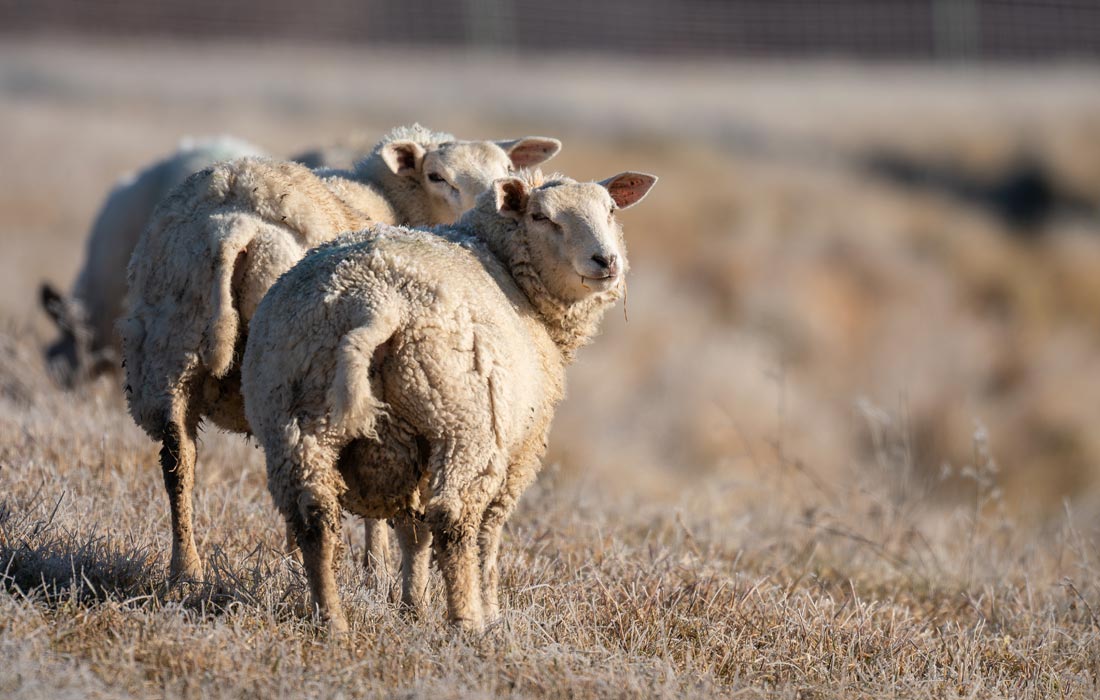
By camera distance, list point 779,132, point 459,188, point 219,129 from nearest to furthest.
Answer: point 459,188 → point 219,129 → point 779,132

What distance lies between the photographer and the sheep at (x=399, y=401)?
397cm

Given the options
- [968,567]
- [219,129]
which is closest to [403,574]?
[968,567]

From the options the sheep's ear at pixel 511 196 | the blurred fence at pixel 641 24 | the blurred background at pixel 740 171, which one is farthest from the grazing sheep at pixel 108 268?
the blurred fence at pixel 641 24

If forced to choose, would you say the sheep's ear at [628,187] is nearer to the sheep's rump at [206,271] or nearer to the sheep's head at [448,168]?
the sheep's head at [448,168]

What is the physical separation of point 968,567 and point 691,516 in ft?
5.08

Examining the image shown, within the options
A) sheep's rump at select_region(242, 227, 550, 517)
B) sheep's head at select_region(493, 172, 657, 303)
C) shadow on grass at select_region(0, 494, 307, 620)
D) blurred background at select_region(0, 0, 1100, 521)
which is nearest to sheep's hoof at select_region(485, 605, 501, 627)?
sheep's rump at select_region(242, 227, 550, 517)

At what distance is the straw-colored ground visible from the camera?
13.8ft

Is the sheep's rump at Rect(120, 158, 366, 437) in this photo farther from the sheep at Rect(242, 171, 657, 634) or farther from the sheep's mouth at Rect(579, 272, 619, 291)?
the sheep's mouth at Rect(579, 272, 619, 291)

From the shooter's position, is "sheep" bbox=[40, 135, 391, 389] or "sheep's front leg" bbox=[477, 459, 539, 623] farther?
"sheep" bbox=[40, 135, 391, 389]

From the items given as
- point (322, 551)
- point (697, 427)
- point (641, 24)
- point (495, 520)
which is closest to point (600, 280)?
point (495, 520)

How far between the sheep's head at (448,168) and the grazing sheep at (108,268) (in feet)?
10.4

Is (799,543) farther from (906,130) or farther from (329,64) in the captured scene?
(329,64)

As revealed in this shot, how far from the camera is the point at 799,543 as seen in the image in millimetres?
6984

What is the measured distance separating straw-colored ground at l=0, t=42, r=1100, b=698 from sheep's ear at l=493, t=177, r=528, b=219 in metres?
1.48
